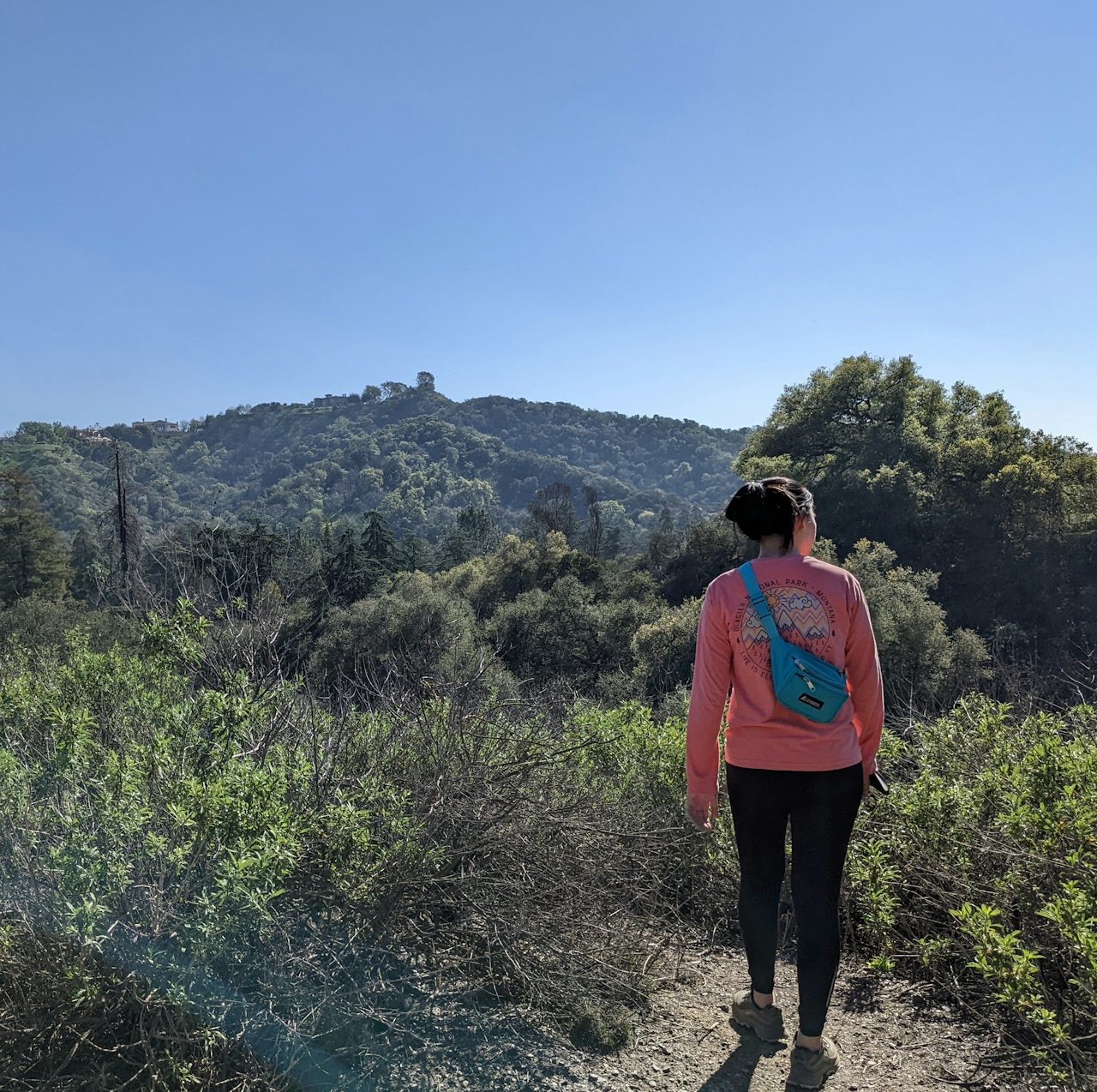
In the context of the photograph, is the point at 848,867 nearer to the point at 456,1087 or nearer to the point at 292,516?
the point at 456,1087

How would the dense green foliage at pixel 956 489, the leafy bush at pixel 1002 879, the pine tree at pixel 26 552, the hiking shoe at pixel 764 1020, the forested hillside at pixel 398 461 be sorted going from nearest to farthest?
1. the leafy bush at pixel 1002 879
2. the hiking shoe at pixel 764 1020
3. the dense green foliage at pixel 956 489
4. the pine tree at pixel 26 552
5. the forested hillside at pixel 398 461

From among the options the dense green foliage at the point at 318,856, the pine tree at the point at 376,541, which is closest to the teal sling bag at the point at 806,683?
the dense green foliage at the point at 318,856

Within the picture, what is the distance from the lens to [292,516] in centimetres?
7875

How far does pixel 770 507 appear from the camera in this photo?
1949mm

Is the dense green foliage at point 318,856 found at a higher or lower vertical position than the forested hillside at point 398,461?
lower

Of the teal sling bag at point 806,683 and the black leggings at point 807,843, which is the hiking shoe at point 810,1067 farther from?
the teal sling bag at point 806,683

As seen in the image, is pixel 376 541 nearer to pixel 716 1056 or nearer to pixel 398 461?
pixel 716 1056

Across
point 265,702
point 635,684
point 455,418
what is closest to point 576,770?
point 265,702

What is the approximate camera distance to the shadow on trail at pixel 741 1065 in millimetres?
2014

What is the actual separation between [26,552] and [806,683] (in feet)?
103

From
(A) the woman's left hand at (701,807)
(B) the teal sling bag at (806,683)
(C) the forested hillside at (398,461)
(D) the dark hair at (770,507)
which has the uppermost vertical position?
(C) the forested hillside at (398,461)

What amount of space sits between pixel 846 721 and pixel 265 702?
6.23 feet

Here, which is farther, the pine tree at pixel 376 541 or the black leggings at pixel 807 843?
the pine tree at pixel 376 541

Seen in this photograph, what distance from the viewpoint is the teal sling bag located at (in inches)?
72.1
